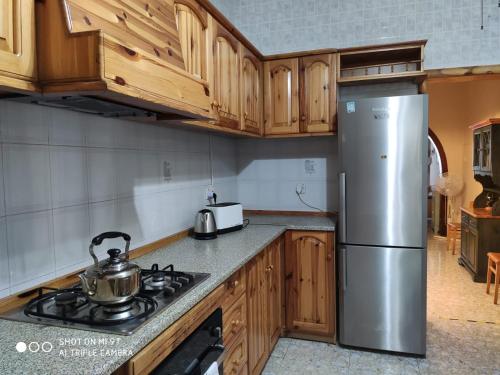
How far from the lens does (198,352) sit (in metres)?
1.23

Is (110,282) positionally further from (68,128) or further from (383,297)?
(383,297)

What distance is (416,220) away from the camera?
2348 millimetres

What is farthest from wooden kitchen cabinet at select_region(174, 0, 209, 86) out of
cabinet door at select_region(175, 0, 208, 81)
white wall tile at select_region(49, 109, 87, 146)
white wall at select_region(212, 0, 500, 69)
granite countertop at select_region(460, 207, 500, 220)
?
granite countertop at select_region(460, 207, 500, 220)

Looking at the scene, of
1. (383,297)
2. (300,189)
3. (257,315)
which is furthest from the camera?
(300,189)

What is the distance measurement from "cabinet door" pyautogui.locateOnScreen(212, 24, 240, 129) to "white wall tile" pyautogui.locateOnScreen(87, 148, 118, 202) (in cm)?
64

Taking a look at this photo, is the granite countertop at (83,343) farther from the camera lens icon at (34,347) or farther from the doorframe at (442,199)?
the doorframe at (442,199)

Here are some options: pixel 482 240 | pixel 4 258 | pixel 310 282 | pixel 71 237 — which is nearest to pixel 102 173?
pixel 71 237

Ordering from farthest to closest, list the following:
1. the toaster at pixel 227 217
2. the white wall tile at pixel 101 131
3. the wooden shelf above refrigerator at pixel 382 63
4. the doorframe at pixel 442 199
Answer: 1. the doorframe at pixel 442 199
2. the wooden shelf above refrigerator at pixel 382 63
3. the toaster at pixel 227 217
4. the white wall tile at pixel 101 131

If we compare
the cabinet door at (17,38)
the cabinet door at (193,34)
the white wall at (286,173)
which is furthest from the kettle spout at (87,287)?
the white wall at (286,173)

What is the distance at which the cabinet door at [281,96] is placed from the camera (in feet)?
9.29

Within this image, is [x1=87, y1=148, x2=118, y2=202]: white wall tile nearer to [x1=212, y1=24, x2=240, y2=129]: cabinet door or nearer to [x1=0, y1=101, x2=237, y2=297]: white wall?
[x1=0, y1=101, x2=237, y2=297]: white wall

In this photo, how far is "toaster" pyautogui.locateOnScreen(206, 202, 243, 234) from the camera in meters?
2.38

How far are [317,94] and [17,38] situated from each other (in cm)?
221

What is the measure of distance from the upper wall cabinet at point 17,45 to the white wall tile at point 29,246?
0.57 metres
